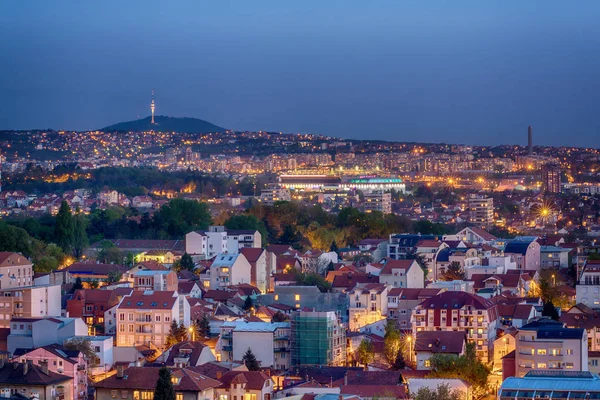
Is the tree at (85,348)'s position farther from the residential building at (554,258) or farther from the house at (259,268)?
the residential building at (554,258)

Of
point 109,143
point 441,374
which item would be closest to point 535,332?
point 441,374

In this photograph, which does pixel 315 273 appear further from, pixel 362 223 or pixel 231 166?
pixel 231 166

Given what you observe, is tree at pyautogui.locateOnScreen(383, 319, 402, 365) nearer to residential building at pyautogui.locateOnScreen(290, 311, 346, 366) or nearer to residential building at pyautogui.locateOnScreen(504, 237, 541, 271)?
residential building at pyautogui.locateOnScreen(290, 311, 346, 366)

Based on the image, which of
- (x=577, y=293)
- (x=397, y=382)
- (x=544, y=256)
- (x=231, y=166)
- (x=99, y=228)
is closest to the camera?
(x=397, y=382)

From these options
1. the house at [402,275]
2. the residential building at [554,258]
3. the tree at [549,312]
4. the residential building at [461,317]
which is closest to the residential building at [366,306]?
the residential building at [461,317]

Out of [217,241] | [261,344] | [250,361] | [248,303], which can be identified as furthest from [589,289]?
[217,241]

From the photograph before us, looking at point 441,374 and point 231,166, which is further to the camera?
point 231,166

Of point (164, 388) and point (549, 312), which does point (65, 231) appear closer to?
point (549, 312)

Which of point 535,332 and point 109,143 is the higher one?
point 109,143

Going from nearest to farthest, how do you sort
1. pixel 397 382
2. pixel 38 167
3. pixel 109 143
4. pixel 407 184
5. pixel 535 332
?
pixel 397 382
pixel 535 332
pixel 38 167
pixel 407 184
pixel 109 143
